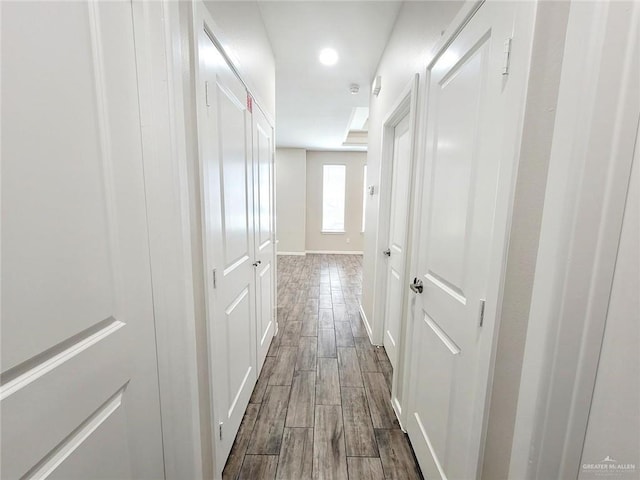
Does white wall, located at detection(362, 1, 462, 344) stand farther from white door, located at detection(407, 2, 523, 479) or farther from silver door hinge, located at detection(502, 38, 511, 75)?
silver door hinge, located at detection(502, 38, 511, 75)

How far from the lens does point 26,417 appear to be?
20.0 inches

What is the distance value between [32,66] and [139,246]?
46cm

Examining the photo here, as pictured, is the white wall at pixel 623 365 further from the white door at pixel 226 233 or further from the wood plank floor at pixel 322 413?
the white door at pixel 226 233

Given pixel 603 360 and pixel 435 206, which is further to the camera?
pixel 435 206

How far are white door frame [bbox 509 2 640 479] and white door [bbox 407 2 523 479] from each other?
0.50 ft

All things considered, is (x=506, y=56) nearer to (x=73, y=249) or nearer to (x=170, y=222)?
(x=170, y=222)

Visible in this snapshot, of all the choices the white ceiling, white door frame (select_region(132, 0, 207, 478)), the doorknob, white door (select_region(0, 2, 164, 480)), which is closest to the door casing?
the doorknob

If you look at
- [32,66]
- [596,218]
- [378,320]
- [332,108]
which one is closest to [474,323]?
[596,218]

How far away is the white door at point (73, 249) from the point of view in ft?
1.58

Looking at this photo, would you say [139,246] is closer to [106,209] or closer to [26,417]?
[106,209]

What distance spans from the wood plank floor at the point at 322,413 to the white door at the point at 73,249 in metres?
0.77

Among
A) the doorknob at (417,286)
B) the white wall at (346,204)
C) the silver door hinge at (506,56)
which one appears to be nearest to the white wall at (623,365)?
the silver door hinge at (506,56)

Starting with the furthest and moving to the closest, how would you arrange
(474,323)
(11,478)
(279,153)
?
(279,153) → (474,323) → (11,478)

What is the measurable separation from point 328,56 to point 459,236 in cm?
221
